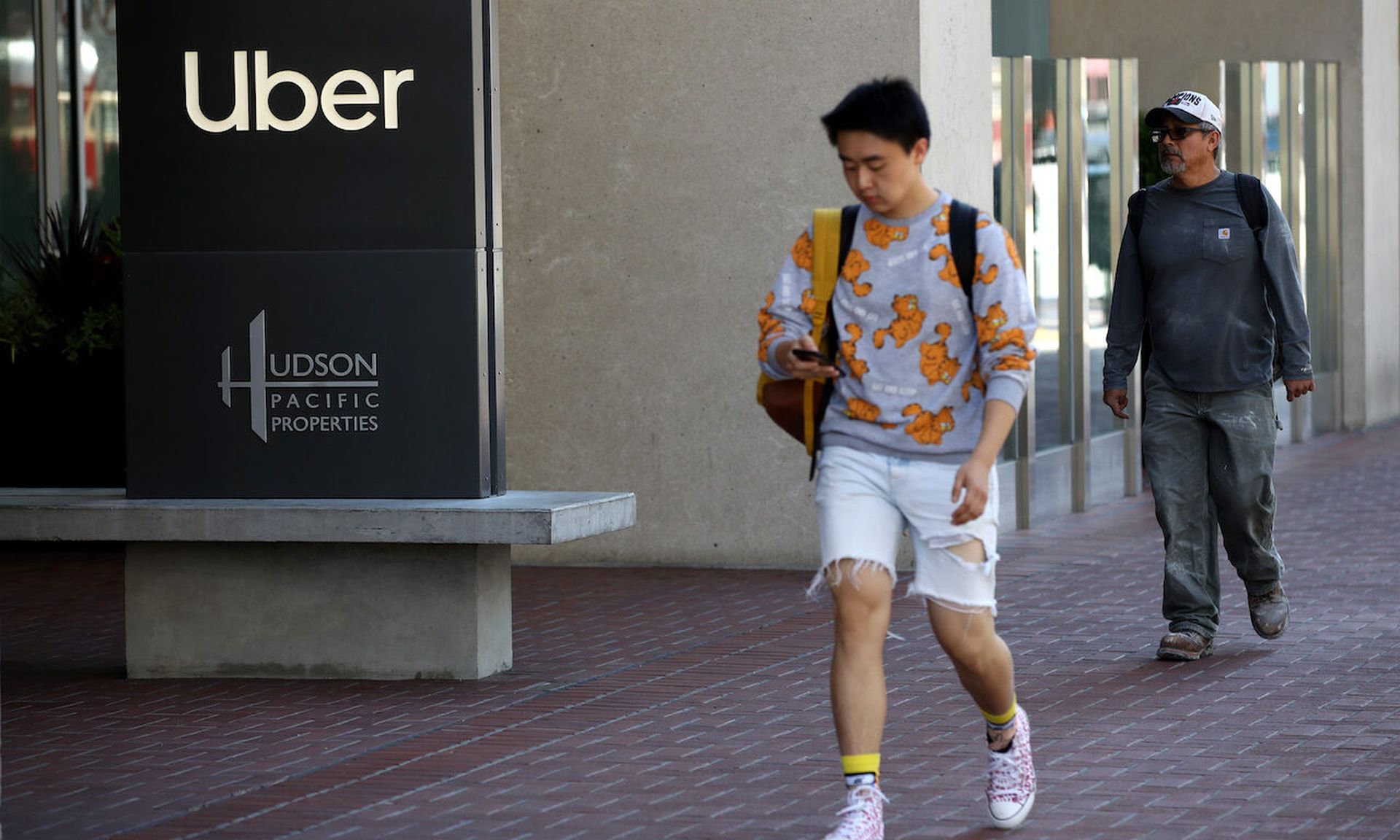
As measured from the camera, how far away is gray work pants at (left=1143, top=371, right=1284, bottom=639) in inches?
324

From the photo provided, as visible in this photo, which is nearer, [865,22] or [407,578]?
[407,578]

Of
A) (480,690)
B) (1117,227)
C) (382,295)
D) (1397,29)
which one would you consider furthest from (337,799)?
(1397,29)

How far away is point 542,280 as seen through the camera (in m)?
11.4

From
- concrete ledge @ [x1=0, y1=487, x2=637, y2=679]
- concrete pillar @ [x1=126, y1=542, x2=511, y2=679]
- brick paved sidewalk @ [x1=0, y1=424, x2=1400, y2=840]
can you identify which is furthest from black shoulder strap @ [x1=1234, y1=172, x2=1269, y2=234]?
concrete pillar @ [x1=126, y1=542, x2=511, y2=679]

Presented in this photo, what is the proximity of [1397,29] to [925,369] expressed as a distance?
17.2m

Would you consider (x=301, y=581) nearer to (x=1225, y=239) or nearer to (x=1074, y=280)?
(x=1225, y=239)

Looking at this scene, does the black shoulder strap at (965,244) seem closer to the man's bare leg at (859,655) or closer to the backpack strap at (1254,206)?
the man's bare leg at (859,655)

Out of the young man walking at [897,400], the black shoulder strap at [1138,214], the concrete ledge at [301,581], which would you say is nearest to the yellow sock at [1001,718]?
the young man walking at [897,400]

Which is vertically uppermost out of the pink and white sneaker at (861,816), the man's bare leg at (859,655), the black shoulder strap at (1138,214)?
the black shoulder strap at (1138,214)

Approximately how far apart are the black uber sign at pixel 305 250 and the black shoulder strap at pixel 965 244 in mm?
2992

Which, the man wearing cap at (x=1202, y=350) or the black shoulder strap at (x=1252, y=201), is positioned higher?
the black shoulder strap at (x=1252, y=201)

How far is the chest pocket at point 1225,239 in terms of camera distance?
820 centimetres

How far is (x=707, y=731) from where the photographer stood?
7102mm

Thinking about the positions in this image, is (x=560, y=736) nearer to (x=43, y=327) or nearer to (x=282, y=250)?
(x=282, y=250)
